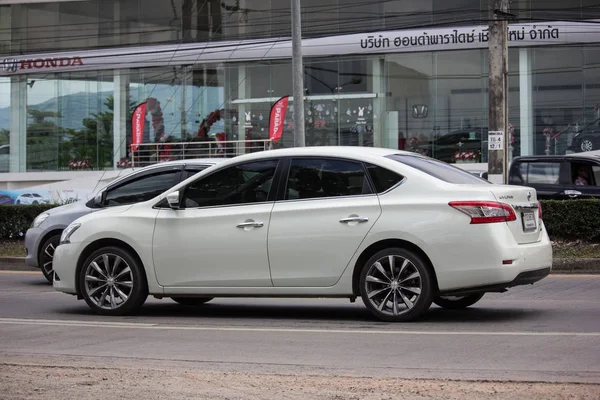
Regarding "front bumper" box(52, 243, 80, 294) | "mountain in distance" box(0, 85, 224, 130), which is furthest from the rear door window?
"mountain in distance" box(0, 85, 224, 130)

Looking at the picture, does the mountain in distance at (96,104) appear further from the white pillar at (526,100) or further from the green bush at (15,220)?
the green bush at (15,220)

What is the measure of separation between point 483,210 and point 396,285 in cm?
106

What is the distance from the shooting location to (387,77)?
1342 inches

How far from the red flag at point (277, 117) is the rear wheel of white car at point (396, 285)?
86.0 ft

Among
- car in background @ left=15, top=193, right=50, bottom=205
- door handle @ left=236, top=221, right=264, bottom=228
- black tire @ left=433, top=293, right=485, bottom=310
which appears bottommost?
black tire @ left=433, top=293, right=485, bottom=310

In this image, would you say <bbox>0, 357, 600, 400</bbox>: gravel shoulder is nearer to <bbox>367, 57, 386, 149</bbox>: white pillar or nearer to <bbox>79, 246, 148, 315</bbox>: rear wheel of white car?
<bbox>79, 246, 148, 315</bbox>: rear wheel of white car

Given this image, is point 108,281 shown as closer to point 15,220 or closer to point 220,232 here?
point 220,232

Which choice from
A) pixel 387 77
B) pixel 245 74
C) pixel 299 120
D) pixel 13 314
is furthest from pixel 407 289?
pixel 245 74

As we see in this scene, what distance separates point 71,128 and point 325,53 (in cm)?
1183

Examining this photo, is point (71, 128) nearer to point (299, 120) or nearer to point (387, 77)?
point (387, 77)

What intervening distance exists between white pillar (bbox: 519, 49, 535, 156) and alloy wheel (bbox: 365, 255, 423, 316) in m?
25.0

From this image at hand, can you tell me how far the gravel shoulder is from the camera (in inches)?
225

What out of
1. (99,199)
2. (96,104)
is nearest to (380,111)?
(96,104)

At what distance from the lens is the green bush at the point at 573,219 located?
55.8 feet
